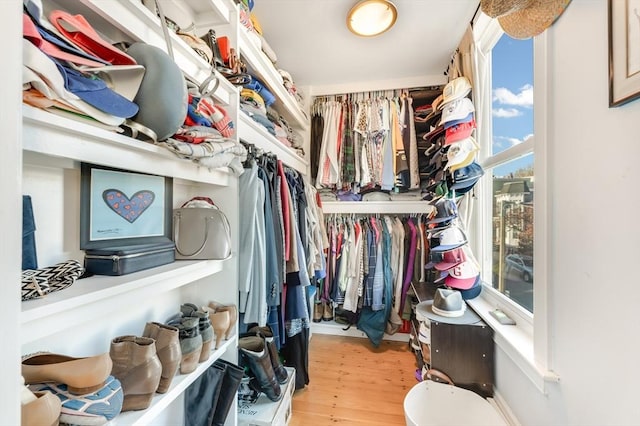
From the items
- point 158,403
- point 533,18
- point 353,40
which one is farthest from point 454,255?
point 353,40

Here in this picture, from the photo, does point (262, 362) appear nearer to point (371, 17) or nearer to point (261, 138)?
point (261, 138)

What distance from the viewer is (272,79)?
1799mm

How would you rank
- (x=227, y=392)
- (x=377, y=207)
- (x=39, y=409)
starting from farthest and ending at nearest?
(x=377, y=207)
(x=227, y=392)
(x=39, y=409)

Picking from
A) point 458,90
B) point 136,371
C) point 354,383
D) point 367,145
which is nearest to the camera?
point 136,371

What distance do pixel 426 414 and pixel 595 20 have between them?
174 cm

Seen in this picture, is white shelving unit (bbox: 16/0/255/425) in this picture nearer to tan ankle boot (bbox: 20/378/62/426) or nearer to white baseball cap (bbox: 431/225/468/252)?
tan ankle boot (bbox: 20/378/62/426)

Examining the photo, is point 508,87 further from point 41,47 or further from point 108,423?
point 108,423

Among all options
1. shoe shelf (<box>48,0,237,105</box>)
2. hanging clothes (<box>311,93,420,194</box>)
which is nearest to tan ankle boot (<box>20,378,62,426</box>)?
shoe shelf (<box>48,0,237,105</box>)

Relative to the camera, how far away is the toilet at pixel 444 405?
1.33 meters

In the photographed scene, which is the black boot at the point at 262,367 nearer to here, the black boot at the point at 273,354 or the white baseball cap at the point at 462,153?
the black boot at the point at 273,354

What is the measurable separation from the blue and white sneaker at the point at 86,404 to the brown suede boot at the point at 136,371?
10 cm

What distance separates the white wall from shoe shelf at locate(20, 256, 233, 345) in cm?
123

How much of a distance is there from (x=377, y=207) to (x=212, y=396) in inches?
79.1

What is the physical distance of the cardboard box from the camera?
1.27 m
